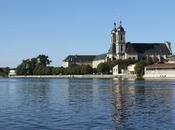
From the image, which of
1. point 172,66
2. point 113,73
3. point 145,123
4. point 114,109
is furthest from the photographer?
point 113,73

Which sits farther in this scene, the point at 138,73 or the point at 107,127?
the point at 138,73

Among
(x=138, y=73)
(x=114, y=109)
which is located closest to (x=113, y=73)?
(x=138, y=73)

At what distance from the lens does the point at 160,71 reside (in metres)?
171

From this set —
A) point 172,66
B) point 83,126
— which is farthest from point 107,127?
point 172,66

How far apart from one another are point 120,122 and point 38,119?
461 cm

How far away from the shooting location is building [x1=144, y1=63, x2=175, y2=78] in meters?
169

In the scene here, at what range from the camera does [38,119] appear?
28.9 meters

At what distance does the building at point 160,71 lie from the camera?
169 metres

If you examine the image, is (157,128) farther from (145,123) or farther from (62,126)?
(62,126)

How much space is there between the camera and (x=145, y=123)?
27.2 m

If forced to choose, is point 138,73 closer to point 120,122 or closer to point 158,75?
point 158,75

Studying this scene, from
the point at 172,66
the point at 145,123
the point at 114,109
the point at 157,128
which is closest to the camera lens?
the point at 157,128

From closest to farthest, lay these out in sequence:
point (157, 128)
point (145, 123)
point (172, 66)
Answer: point (157, 128), point (145, 123), point (172, 66)

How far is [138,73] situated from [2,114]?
144m
